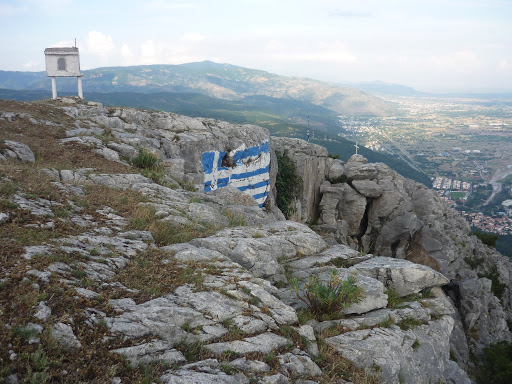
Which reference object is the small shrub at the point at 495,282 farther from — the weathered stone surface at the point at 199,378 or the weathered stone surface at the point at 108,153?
the weathered stone surface at the point at 199,378

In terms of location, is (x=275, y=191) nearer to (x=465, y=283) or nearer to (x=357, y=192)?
(x=357, y=192)

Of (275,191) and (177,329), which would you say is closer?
(177,329)

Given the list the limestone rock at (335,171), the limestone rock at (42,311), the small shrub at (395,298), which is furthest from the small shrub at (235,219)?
the limestone rock at (335,171)

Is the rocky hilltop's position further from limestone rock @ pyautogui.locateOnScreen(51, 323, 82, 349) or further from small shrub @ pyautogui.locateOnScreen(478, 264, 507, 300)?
small shrub @ pyautogui.locateOnScreen(478, 264, 507, 300)

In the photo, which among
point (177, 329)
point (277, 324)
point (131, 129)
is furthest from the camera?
point (131, 129)

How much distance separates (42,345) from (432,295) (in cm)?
913

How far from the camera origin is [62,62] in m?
29.2

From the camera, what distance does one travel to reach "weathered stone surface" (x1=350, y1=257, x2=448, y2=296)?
29.7 feet

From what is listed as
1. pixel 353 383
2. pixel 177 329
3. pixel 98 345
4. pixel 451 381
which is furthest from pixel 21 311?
pixel 451 381

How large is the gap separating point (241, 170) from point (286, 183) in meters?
7.29

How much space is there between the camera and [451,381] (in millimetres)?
8094

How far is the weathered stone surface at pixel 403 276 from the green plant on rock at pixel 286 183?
73.3 feet

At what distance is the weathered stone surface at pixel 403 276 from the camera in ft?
29.7

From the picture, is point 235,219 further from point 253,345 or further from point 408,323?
point 253,345
